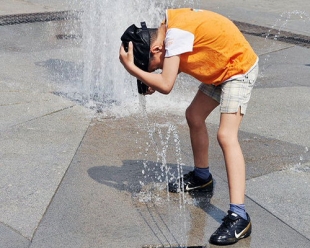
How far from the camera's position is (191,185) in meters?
4.40

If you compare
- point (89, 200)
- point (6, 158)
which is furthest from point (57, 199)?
point (6, 158)

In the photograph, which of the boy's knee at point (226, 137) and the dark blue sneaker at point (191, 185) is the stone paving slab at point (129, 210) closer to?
the dark blue sneaker at point (191, 185)

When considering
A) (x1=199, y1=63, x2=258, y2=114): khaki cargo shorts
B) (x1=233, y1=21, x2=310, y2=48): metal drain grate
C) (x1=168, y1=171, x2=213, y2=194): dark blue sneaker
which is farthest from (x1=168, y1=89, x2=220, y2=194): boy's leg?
(x1=233, y1=21, x2=310, y2=48): metal drain grate

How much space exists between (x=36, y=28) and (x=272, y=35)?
3.61m

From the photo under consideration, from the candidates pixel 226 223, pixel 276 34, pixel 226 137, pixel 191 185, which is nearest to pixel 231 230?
pixel 226 223

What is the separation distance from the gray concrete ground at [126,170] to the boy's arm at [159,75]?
872 millimetres

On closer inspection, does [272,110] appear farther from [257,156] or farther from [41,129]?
[41,129]

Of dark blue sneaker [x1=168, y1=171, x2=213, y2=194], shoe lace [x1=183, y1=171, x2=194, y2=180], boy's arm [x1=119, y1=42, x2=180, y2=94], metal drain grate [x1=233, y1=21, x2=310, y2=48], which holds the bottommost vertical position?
metal drain grate [x1=233, y1=21, x2=310, y2=48]

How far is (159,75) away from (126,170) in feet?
4.17

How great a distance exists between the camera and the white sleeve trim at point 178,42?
3.60 metres

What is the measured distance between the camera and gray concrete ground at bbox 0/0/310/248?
387 cm

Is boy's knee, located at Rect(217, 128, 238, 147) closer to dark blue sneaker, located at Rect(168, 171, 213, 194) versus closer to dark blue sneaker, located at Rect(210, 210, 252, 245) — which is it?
dark blue sneaker, located at Rect(210, 210, 252, 245)

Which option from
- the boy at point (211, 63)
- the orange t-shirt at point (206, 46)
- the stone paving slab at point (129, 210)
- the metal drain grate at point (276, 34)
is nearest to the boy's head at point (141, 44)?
the boy at point (211, 63)

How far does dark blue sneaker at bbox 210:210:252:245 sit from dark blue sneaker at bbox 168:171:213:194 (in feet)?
1.94
